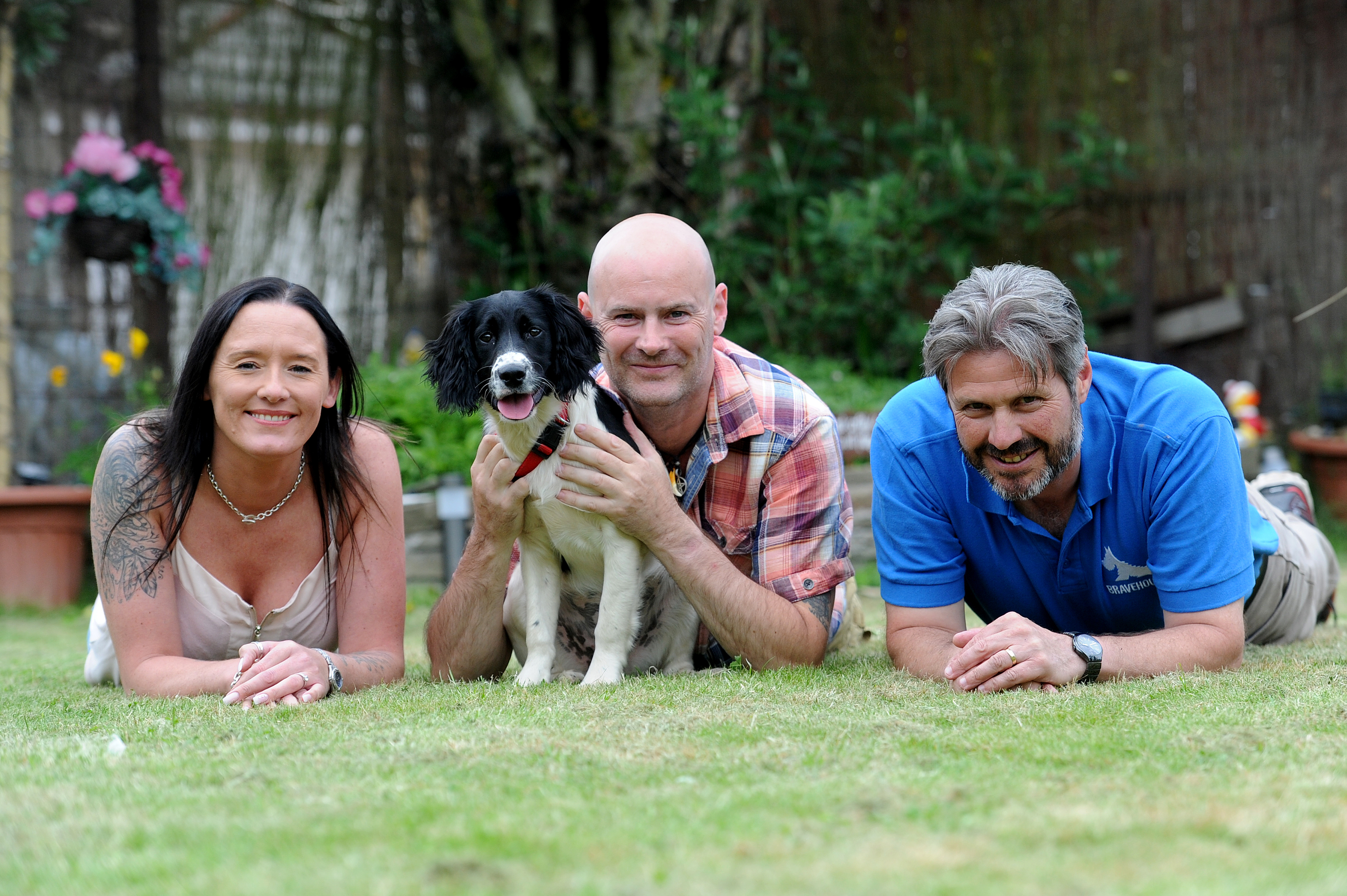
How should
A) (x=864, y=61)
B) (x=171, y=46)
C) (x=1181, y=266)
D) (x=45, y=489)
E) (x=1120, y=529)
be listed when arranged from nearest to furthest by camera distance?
(x=1120, y=529)
(x=45, y=489)
(x=171, y=46)
(x=1181, y=266)
(x=864, y=61)

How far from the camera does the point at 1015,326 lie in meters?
2.33

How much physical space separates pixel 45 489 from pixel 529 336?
3569 millimetres

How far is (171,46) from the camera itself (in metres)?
6.39

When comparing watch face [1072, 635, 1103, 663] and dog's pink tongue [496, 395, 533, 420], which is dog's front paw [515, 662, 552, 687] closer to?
dog's pink tongue [496, 395, 533, 420]

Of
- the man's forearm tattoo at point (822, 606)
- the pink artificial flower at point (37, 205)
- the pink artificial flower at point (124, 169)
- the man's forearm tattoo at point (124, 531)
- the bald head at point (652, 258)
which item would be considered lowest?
the man's forearm tattoo at point (822, 606)

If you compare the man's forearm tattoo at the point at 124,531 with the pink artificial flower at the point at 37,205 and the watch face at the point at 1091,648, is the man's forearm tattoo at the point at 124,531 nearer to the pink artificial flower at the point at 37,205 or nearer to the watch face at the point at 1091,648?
the watch face at the point at 1091,648

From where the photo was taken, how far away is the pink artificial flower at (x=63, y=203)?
19.2 ft

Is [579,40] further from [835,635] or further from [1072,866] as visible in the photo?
[1072,866]

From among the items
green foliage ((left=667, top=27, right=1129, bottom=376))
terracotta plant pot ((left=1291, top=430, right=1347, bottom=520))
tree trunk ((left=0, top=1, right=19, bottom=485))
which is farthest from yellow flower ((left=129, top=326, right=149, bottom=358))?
terracotta plant pot ((left=1291, top=430, right=1347, bottom=520))

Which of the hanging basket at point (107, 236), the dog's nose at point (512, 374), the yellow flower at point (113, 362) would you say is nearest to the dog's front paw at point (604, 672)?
the dog's nose at point (512, 374)

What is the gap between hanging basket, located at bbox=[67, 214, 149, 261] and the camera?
595 cm

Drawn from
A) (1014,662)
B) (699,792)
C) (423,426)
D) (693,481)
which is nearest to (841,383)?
(423,426)

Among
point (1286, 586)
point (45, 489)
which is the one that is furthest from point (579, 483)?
point (45, 489)

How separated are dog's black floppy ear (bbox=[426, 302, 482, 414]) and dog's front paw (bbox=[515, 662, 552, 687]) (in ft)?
2.07
